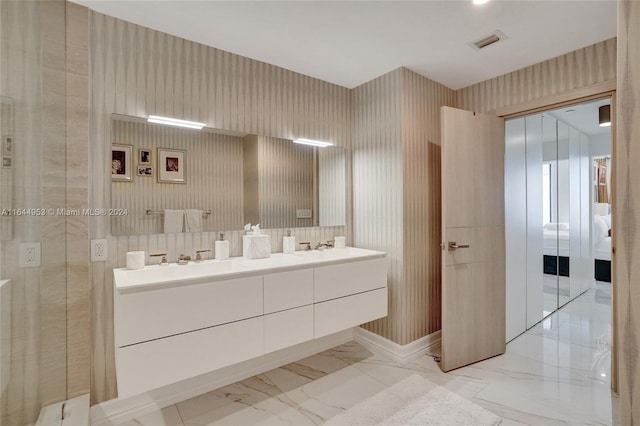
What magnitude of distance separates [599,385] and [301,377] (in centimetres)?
216

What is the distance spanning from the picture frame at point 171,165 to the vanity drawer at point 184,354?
1025 mm

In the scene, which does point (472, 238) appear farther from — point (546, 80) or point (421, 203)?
point (546, 80)

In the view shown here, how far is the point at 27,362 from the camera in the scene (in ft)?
5.19

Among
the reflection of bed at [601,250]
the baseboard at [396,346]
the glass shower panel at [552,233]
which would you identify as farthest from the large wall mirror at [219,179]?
the reflection of bed at [601,250]

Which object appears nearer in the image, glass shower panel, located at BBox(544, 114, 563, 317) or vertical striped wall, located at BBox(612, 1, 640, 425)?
vertical striped wall, located at BBox(612, 1, 640, 425)

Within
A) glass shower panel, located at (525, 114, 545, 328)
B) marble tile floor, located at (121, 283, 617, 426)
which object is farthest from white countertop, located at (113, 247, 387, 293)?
glass shower panel, located at (525, 114, 545, 328)

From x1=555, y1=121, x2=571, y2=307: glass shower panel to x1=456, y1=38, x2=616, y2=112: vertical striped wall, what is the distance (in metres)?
2.04

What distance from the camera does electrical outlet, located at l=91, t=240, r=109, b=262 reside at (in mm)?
1808

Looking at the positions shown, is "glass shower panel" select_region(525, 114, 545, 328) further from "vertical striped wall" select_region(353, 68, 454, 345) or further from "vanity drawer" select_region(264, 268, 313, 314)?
"vanity drawer" select_region(264, 268, 313, 314)

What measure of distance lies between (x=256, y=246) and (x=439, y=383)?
168cm

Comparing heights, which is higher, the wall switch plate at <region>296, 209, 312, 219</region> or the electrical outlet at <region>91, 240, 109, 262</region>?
the wall switch plate at <region>296, 209, 312, 219</region>

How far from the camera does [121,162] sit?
1.90m

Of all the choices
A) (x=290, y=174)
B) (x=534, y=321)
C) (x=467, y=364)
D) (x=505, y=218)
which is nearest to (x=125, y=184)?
(x=290, y=174)

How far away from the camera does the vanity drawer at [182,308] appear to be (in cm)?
147
